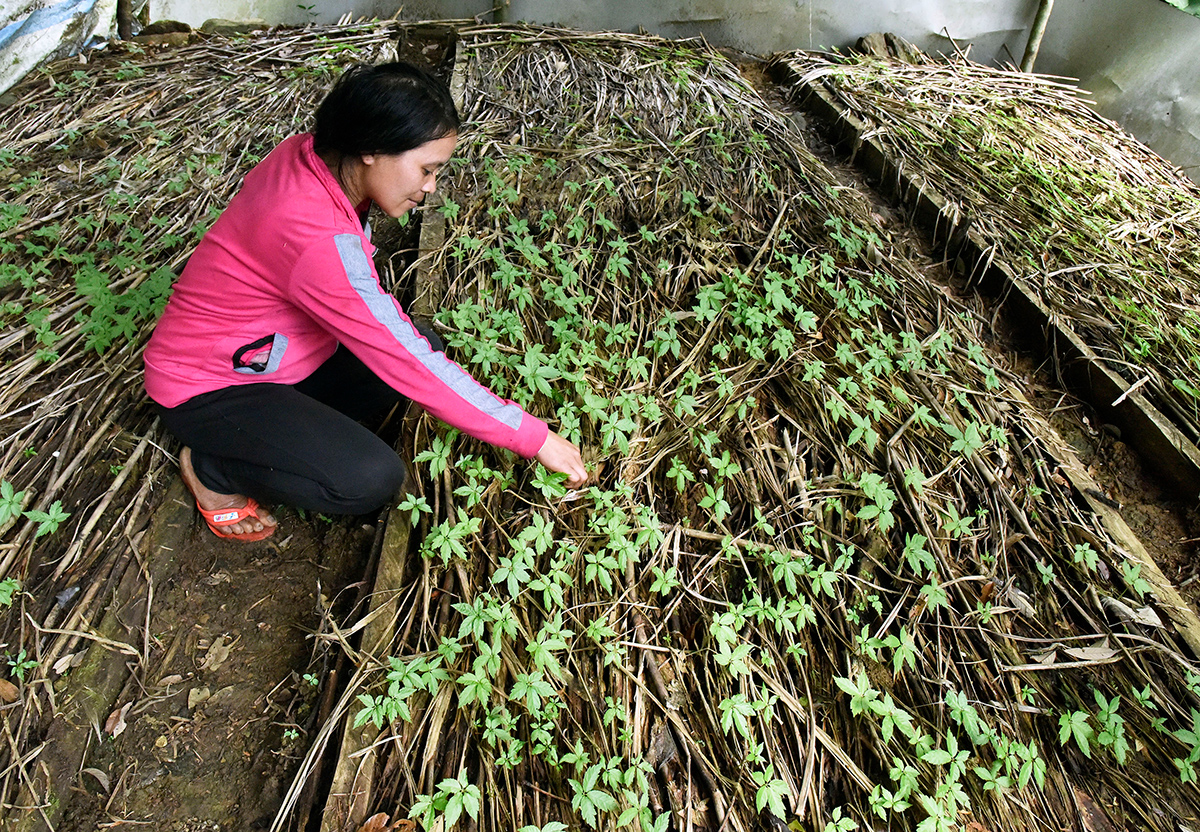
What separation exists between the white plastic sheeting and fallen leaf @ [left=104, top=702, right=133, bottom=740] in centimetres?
332

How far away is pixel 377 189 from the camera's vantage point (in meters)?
1.81

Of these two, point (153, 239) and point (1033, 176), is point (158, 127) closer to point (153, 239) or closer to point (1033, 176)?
point (153, 239)

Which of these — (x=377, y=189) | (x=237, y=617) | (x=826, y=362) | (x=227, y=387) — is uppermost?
(x=377, y=189)

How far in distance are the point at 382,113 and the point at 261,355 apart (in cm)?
77

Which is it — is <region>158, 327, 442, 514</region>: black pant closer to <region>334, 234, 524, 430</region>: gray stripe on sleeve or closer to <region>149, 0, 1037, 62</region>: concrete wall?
<region>334, 234, 524, 430</region>: gray stripe on sleeve

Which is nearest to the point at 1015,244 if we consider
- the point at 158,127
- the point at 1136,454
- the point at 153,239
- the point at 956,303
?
the point at 956,303

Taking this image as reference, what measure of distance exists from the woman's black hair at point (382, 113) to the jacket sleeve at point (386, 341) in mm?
228

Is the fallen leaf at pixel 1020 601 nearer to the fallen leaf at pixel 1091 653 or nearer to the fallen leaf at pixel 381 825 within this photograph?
the fallen leaf at pixel 1091 653

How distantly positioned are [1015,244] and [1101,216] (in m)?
0.66

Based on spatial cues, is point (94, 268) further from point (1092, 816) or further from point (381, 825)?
point (1092, 816)

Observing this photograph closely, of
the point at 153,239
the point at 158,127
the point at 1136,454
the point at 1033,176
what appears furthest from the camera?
the point at 1033,176

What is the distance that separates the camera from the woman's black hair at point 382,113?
5.46 feet

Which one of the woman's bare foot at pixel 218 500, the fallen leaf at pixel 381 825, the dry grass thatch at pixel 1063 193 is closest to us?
the fallen leaf at pixel 381 825

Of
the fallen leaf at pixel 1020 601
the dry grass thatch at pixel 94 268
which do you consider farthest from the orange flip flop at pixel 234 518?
the fallen leaf at pixel 1020 601
